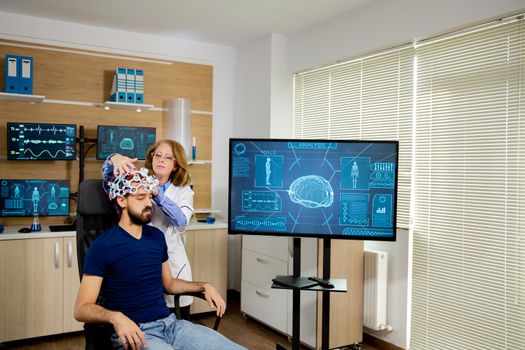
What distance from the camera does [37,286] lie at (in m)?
3.74

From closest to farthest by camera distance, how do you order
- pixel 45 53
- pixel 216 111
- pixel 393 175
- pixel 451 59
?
pixel 393 175, pixel 451 59, pixel 45 53, pixel 216 111

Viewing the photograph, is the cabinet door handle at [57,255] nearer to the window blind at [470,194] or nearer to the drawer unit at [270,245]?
the drawer unit at [270,245]

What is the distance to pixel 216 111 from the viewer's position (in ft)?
16.9

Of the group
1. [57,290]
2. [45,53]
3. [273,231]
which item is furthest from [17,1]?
[273,231]

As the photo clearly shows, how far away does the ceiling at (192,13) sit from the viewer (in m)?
3.81

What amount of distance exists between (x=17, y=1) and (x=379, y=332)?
384 centimetres

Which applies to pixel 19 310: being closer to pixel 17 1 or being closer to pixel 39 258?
pixel 39 258

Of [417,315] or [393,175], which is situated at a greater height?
[393,175]

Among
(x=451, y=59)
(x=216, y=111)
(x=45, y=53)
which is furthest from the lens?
(x=216, y=111)

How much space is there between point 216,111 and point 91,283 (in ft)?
→ 10.9

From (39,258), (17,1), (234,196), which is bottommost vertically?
(39,258)

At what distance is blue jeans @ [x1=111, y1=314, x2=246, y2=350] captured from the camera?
2.12 m

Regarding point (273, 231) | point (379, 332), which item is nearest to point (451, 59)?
point (273, 231)

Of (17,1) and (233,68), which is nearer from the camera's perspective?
(17,1)
